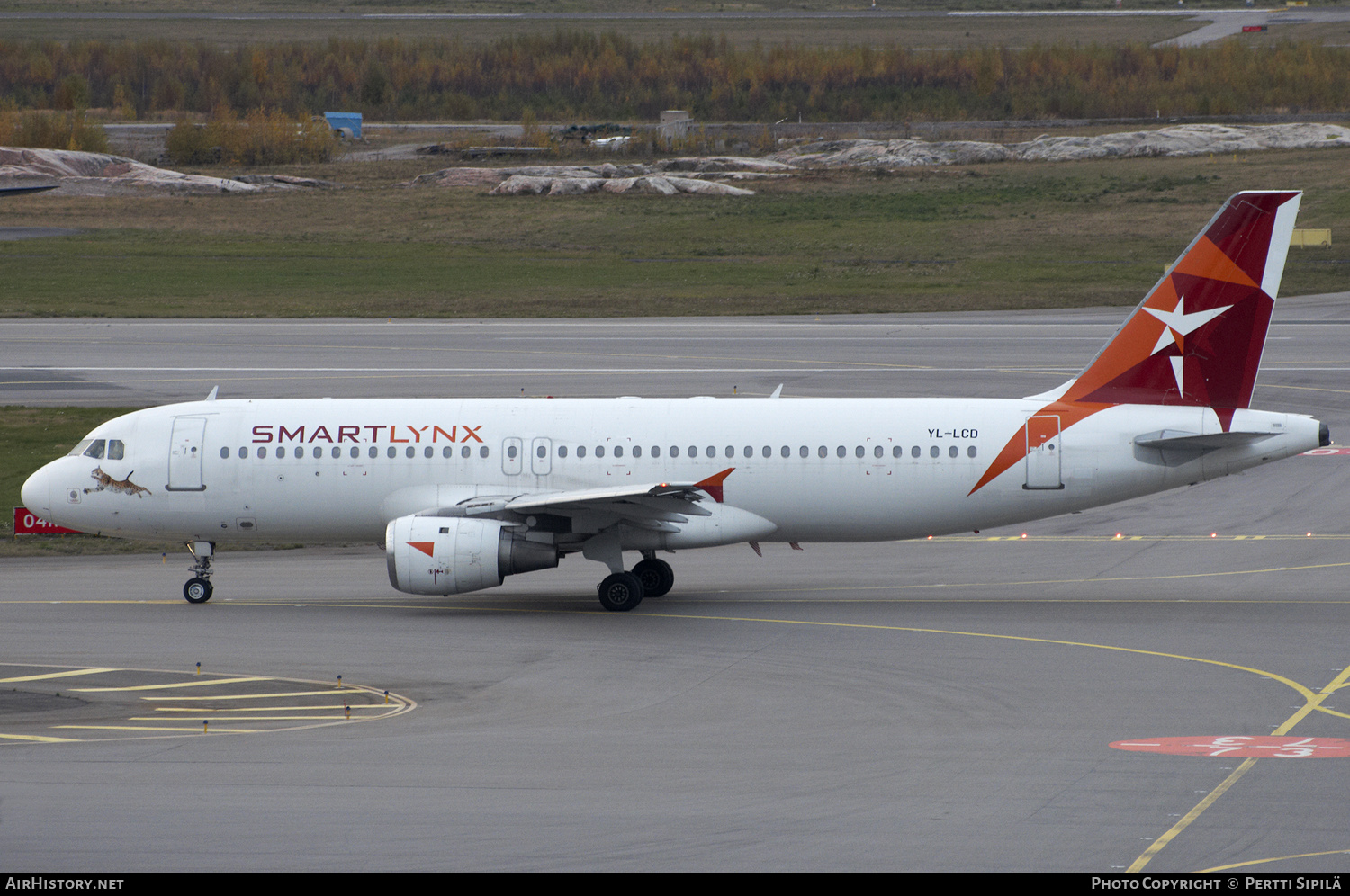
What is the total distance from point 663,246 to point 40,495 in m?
67.9

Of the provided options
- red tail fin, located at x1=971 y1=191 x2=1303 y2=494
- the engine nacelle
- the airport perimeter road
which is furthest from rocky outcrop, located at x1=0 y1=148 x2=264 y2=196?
red tail fin, located at x1=971 y1=191 x2=1303 y2=494

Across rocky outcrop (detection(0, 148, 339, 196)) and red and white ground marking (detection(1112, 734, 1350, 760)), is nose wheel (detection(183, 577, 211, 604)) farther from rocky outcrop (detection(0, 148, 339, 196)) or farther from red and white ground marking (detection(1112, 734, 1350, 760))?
rocky outcrop (detection(0, 148, 339, 196))

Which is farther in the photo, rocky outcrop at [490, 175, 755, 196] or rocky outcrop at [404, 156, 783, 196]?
rocky outcrop at [404, 156, 783, 196]

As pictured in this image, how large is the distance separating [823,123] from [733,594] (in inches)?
5488

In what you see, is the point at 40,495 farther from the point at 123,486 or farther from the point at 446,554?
the point at 446,554

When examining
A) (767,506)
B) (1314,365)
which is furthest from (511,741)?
(1314,365)

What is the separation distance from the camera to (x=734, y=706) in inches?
920

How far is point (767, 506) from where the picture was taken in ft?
103

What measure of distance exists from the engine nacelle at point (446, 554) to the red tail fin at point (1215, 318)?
12.1 metres

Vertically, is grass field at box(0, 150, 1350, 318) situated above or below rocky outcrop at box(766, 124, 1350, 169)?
below

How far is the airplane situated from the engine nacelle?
54 mm

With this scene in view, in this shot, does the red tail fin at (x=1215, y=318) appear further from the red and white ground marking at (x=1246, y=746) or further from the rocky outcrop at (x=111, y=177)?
the rocky outcrop at (x=111, y=177)

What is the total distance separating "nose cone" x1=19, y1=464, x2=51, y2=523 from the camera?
3256cm
